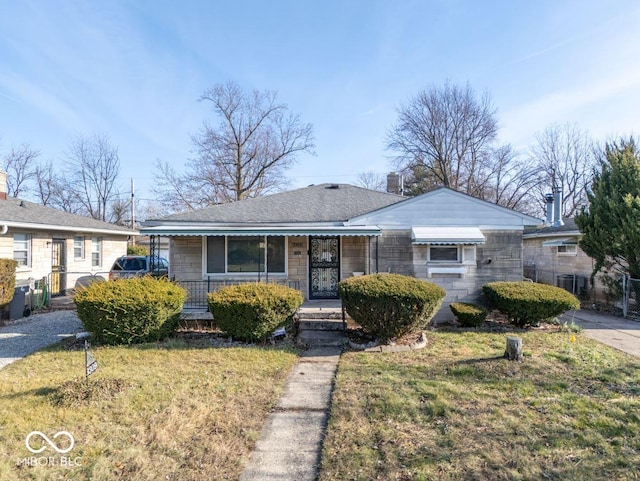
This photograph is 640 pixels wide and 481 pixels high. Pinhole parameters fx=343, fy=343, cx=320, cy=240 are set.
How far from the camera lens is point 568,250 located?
16.1 meters

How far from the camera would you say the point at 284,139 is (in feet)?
109

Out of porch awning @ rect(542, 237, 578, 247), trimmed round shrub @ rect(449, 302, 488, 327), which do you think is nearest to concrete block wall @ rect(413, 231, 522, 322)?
trimmed round shrub @ rect(449, 302, 488, 327)

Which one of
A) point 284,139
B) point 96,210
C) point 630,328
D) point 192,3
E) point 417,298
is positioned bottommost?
point 630,328

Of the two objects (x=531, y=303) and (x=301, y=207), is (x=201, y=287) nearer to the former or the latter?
(x=301, y=207)

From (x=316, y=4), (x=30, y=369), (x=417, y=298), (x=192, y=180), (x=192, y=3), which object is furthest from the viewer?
(x=192, y=180)

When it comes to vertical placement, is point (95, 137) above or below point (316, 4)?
above

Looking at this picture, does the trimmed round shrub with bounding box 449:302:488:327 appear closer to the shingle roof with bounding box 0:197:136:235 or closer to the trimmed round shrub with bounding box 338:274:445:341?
the trimmed round shrub with bounding box 338:274:445:341

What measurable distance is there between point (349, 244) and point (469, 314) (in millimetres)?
4078

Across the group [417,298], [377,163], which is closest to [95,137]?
[377,163]

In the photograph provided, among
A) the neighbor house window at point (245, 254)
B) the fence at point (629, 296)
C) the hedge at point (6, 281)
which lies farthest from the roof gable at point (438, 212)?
the hedge at point (6, 281)

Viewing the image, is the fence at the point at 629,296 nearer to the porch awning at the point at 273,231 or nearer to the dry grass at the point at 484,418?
the dry grass at the point at 484,418

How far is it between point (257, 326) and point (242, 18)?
10541 millimetres

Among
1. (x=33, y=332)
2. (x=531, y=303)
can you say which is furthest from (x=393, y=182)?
(x=33, y=332)

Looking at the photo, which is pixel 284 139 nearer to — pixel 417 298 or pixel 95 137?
pixel 95 137
